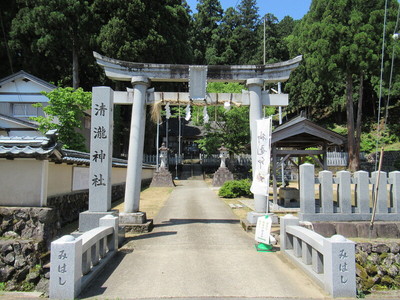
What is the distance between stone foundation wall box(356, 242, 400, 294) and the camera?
24.6ft

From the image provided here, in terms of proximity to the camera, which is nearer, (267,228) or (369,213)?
(267,228)

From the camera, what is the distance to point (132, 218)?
29.9 ft

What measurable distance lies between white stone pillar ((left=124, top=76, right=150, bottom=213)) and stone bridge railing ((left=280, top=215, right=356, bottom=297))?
502 cm

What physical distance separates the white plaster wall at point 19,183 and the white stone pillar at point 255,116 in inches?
243

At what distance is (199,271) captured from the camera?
19.3 feet

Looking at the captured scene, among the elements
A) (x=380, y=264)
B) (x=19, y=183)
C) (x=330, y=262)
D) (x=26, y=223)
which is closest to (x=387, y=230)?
(x=380, y=264)

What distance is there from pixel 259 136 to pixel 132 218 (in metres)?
4.51

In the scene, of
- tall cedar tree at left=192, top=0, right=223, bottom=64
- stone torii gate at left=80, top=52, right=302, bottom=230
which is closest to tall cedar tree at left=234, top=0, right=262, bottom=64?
tall cedar tree at left=192, top=0, right=223, bottom=64

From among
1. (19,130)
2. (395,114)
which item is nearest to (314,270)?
(19,130)

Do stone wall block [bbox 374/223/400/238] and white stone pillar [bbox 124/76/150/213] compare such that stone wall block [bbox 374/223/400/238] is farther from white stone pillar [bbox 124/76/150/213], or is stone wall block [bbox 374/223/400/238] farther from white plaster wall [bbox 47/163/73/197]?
white plaster wall [bbox 47/163/73/197]

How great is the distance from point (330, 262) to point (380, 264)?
412 centimetres

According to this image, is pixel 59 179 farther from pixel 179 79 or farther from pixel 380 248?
pixel 380 248

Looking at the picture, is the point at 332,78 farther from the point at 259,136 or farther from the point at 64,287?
the point at 64,287

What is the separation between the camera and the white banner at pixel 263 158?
815cm
